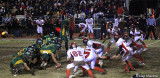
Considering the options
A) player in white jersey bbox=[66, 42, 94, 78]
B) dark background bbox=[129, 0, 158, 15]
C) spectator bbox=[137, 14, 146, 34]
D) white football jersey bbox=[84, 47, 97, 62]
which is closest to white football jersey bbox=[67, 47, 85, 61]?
player in white jersey bbox=[66, 42, 94, 78]

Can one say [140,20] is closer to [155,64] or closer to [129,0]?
[129,0]

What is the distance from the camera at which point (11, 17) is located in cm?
2875

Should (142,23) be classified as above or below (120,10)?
below

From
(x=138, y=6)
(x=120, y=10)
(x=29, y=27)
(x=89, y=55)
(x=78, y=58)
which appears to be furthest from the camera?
(x=138, y=6)

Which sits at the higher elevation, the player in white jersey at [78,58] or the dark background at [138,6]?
the dark background at [138,6]

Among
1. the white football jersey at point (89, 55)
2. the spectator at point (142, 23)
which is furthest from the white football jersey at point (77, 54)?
the spectator at point (142, 23)

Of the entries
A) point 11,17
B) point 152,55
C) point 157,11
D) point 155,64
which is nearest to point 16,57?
point 155,64

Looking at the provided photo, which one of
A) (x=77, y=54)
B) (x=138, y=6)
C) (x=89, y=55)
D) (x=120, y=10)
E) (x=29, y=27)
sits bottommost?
(x=29, y=27)

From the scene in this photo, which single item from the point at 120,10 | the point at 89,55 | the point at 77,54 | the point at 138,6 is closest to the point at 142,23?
the point at 120,10

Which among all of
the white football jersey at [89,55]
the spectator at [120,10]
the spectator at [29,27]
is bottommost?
the spectator at [29,27]

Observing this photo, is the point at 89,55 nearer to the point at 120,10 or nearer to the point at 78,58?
the point at 78,58

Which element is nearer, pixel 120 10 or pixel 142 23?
pixel 142 23

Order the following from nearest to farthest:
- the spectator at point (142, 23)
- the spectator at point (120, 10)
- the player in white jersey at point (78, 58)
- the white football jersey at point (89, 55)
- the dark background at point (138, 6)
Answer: the player in white jersey at point (78, 58), the white football jersey at point (89, 55), the spectator at point (142, 23), the spectator at point (120, 10), the dark background at point (138, 6)

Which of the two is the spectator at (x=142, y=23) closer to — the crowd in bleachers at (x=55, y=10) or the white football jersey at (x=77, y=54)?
the crowd in bleachers at (x=55, y=10)
